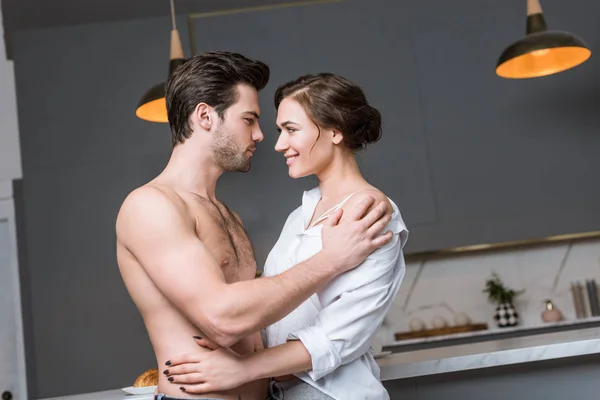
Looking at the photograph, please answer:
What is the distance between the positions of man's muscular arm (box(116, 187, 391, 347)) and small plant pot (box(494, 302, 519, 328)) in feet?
11.6

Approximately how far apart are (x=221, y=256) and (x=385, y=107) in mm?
3305

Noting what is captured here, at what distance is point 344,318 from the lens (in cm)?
165

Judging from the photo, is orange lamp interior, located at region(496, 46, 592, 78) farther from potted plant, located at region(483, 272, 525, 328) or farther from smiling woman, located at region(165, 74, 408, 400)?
potted plant, located at region(483, 272, 525, 328)

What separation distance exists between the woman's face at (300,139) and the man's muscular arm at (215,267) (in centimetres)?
23

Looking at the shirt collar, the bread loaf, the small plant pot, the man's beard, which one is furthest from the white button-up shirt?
the small plant pot

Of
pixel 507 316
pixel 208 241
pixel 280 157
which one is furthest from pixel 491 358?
pixel 507 316

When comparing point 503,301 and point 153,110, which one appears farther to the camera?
point 503,301

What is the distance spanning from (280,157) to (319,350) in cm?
323

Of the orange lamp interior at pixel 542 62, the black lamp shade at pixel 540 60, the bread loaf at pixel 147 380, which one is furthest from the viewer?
the orange lamp interior at pixel 542 62

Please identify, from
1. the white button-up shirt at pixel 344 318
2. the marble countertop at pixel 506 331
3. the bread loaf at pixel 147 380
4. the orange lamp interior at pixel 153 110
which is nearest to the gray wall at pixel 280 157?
the marble countertop at pixel 506 331

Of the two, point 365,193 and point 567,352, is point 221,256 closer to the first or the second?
point 365,193

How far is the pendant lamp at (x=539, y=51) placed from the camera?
3.13 metres

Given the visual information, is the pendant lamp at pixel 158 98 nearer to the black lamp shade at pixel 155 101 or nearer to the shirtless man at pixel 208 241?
the black lamp shade at pixel 155 101

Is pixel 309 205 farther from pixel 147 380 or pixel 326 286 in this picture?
pixel 147 380
